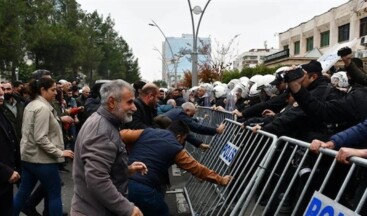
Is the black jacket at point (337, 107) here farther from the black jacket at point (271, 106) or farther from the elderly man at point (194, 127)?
the black jacket at point (271, 106)

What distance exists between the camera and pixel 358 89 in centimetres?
346

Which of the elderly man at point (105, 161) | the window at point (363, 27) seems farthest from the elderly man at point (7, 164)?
the window at point (363, 27)

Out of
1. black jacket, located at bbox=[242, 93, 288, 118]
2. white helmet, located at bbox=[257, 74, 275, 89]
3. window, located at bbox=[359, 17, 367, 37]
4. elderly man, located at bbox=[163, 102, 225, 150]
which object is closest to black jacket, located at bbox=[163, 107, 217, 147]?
elderly man, located at bbox=[163, 102, 225, 150]

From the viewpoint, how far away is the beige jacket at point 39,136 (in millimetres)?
4355

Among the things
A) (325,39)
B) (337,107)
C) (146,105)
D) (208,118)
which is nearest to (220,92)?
(208,118)

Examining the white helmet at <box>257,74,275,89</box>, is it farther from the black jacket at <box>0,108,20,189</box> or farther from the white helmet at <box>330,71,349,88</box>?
the black jacket at <box>0,108,20,189</box>

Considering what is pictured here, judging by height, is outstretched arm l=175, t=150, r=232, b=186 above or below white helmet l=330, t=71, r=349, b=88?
below

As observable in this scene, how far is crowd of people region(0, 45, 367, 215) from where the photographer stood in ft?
9.23

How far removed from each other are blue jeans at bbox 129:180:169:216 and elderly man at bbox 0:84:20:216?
0.97 m

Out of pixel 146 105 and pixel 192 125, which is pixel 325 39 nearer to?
pixel 192 125

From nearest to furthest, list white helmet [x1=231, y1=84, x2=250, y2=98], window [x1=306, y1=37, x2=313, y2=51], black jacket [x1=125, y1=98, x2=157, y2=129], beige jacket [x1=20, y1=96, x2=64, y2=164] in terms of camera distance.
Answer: beige jacket [x1=20, y1=96, x2=64, y2=164] → black jacket [x1=125, y1=98, x2=157, y2=129] → white helmet [x1=231, y1=84, x2=250, y2=98] → window [x1=306, y1=37, x2=313, y2=51]

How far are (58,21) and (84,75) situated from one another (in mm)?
13298

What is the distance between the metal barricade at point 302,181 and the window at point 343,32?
3538 centimetres

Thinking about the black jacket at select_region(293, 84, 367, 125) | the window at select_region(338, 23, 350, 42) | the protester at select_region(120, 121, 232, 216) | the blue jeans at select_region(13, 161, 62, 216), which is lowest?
the blue jeans at select_region(13, 161, 62, 216)
